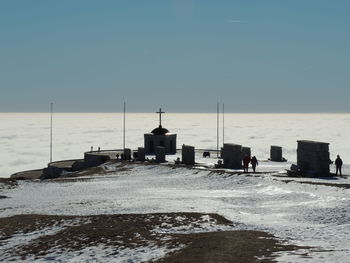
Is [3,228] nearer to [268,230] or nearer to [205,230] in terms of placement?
[205,230]

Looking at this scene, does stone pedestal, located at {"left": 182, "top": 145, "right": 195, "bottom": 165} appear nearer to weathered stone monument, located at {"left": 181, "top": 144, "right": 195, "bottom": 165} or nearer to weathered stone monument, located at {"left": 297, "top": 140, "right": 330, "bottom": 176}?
weathered stone monument, located at {"left": 181, "top": 144, "right": 195, "bottom": 165}

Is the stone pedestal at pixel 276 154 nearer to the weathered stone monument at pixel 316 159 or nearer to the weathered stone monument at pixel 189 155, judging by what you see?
the weathered stone monument at pixel 189 155

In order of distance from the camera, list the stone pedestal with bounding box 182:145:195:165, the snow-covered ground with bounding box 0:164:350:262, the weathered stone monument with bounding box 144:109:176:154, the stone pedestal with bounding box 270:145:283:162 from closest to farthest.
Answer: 1. the snow-covered ground with bounding box 0:164:350:262
2. the stone pedestal with bounding box 182:145:195:165
3. the stone pedestal with bounding box 270:145:283:162
4. the weathered stone monument with bounding box 144:109:176:154

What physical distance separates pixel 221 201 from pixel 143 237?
8.76 metres

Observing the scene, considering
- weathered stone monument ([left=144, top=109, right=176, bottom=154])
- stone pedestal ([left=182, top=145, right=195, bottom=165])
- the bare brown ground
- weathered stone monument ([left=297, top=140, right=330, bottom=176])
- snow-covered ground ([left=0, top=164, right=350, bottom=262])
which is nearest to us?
the bare brown ground

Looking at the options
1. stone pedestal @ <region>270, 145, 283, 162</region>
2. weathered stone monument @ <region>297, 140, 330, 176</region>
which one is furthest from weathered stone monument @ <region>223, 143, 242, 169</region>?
stone pedestal @ <region>270, 145, 283, 162</region>

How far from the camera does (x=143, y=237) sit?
22.1 metres

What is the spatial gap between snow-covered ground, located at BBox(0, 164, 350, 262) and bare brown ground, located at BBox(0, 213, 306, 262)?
131cm

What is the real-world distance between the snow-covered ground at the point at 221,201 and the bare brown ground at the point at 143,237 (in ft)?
4.31

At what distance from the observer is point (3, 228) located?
2605 cm

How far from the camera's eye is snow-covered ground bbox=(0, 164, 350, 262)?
2159 cm

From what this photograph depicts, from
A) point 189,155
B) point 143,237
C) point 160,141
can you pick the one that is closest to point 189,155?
point 189,155

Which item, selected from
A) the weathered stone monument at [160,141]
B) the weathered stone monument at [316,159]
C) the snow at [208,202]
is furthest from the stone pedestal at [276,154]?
the weathered stone monument at [316,159]

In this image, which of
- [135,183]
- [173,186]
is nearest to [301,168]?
[173,186]
